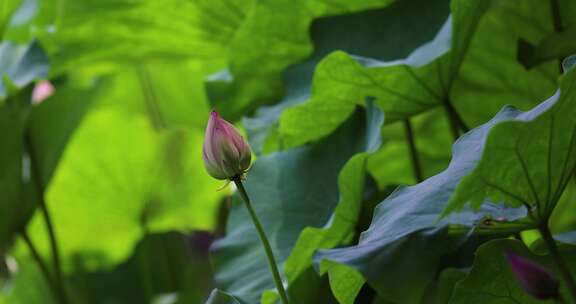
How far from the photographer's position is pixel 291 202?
1027 mm

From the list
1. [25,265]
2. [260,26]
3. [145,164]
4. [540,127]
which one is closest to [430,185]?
[540,127]

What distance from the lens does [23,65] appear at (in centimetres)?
125

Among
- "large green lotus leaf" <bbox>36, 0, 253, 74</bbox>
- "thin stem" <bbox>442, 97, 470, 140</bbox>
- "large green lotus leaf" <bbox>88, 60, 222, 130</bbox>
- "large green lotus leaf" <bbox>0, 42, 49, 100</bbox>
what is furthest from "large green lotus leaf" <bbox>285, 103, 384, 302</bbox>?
"large green lotus leaf" <bbox>88, 60, 222, 130</bbox>

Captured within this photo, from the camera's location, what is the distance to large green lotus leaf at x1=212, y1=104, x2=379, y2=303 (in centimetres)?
100

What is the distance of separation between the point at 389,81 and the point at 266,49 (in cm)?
24

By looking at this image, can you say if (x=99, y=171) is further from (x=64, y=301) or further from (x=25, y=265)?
(x=64, y=301)

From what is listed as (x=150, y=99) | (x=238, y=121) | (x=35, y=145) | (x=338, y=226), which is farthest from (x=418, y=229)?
(x=150, y=99)

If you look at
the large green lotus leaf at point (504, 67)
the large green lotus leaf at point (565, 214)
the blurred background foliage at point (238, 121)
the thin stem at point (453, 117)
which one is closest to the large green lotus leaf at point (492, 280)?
the blurred background foliage at point (238, 121)

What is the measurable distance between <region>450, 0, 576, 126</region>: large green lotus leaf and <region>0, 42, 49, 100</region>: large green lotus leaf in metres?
0.52

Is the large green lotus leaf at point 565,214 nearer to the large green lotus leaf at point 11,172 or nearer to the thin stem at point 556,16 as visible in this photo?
the thin stem at point 556,16

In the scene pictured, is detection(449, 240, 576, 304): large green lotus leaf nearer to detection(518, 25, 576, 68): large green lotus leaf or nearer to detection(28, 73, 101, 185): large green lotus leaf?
detection(518, 25, 576, 68): large green lotus leaf

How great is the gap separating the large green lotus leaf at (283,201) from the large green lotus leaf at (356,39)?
0.13 ft

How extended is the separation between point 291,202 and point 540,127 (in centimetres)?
42

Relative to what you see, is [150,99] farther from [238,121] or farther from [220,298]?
[220,298]
